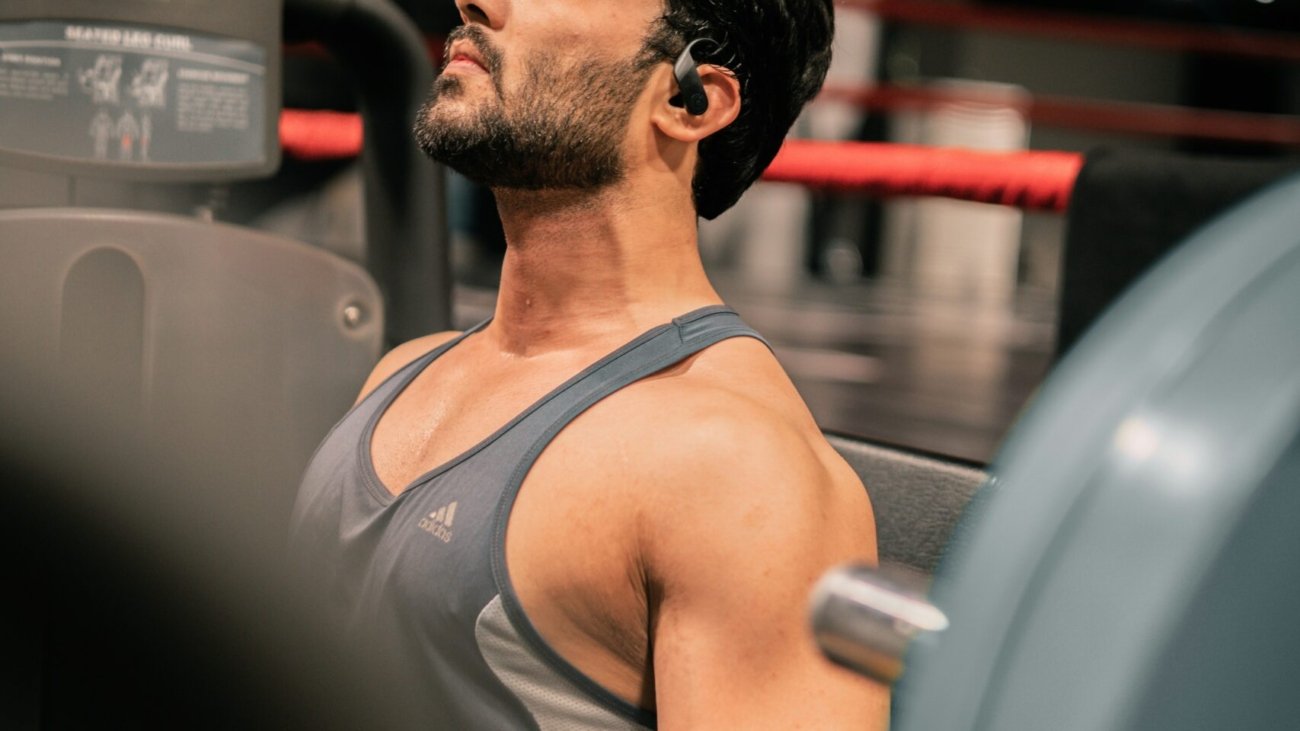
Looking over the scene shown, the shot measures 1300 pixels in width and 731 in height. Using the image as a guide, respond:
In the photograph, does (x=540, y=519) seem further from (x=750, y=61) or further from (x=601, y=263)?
(x=750, y=61)

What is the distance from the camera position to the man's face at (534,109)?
3.42ft

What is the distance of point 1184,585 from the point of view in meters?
0.32

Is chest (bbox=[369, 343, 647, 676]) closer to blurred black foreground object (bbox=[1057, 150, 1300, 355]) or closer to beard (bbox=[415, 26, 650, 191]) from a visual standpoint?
beard (bbox=[415, 26, 650, 191])

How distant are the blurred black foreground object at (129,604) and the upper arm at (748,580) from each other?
0.92ft

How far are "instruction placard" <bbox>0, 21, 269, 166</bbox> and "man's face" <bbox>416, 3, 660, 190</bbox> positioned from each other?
32cm

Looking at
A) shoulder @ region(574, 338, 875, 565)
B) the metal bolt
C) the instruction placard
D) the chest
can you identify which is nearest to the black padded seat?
shoulder @ region(574, 338, 875, 565)

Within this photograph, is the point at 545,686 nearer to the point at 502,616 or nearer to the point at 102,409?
the point at 502,616

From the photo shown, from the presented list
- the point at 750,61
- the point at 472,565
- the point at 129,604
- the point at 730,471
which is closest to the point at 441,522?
the point at 472,565

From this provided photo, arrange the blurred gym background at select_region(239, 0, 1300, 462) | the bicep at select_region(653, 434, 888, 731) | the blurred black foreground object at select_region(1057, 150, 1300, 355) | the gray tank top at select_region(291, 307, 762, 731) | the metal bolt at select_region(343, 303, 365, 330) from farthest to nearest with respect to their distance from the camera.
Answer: the blurred gym background at select_region(239, 0, 1300, 462), the metal bolt at select_region(343, 303, 365, 330), the blurred black foreground object at select_region(1057, 150, 1300, 355), the gray tank top at select_region(291, 307, 762, 731), the bicep at select_region(653, 434, 888, 731)

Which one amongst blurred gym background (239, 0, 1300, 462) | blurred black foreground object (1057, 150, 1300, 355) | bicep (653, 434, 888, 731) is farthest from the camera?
blurred gym background (239, 0, 1300, 462)

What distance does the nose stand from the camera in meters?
1.06

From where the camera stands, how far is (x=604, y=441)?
0.92m

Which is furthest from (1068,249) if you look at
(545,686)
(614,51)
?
(545,686)

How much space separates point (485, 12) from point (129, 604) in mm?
545
